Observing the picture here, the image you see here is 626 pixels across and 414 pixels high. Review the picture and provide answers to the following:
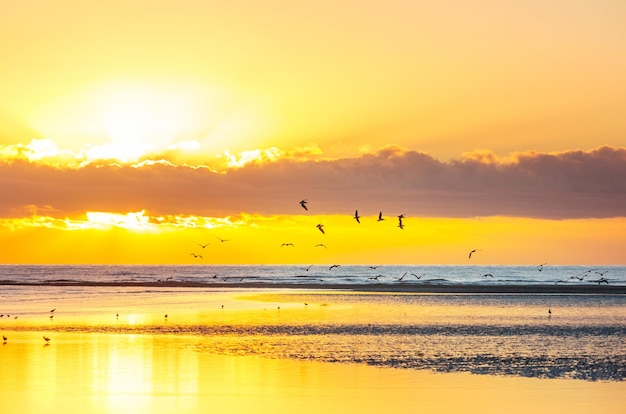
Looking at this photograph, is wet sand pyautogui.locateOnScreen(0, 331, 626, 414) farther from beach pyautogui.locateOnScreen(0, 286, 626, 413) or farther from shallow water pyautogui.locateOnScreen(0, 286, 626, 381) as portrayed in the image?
shallow water pyautogui.locateOnScreen(0, 286, 626, 381)

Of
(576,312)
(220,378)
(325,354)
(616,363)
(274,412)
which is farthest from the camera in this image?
(576,312)

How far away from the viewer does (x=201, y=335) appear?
158 ft

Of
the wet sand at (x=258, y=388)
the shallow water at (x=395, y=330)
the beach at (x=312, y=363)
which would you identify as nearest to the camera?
the wet sand at (x=258, y=388)

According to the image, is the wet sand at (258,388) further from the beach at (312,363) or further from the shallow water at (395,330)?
the shallow water at (395,330)

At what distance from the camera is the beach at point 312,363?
27.7 meters

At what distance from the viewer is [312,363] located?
36.1 meters

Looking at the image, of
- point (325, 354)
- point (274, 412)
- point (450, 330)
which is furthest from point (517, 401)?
point (450, 330)

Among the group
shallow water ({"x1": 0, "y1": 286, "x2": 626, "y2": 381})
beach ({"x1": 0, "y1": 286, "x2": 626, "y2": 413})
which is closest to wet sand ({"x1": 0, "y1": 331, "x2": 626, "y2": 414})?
beach ({"x1": 0, "y1": 286, "x2": 626, "y2": 413})

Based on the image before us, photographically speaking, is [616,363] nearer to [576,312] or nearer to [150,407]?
[150,407]

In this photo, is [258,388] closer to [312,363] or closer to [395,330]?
[312,363]

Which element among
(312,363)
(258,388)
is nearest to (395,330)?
(312,363)

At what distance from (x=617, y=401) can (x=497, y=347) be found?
14.0 meters

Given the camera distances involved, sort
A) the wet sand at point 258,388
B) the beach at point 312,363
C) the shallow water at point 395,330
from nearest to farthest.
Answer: the wet sand at point 258,388
the beach at point 312,363
the shallow water at point 395,330

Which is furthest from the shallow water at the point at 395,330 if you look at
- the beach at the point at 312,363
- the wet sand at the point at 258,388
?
the wet sand at the point at 258,388
